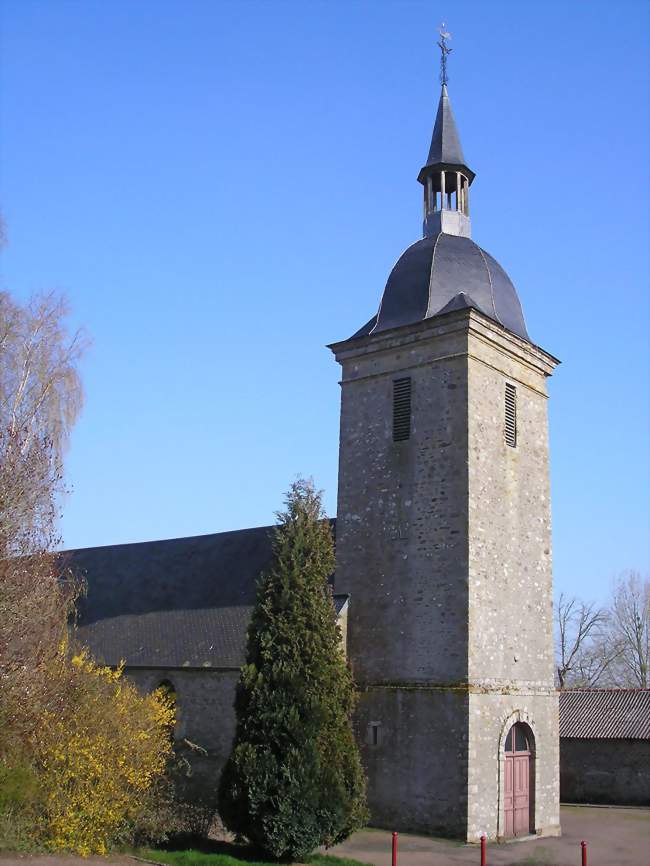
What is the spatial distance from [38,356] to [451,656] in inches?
447

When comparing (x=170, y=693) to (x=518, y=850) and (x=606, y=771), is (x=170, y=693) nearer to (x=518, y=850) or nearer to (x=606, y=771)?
(x=518, y=850)

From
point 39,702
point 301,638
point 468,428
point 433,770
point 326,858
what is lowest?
point 326,858

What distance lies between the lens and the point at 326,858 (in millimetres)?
14969

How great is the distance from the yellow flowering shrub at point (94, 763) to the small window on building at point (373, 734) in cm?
486

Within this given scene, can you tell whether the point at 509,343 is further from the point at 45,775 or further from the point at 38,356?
the point at 45,775

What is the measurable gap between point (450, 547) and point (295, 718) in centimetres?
532

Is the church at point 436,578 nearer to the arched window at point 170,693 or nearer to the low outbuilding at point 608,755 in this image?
the arched window at point 170,693

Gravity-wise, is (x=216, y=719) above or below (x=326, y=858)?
above

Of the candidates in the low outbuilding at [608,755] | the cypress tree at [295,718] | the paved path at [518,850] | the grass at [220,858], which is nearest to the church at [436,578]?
the paved path at [518,850]

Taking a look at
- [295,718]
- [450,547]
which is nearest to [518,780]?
[450,547]

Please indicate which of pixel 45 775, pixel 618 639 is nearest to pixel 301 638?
pixel 45 775

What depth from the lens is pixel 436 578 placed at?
18766mm

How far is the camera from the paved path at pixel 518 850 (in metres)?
15.5

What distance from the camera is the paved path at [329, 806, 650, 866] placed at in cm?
1551
